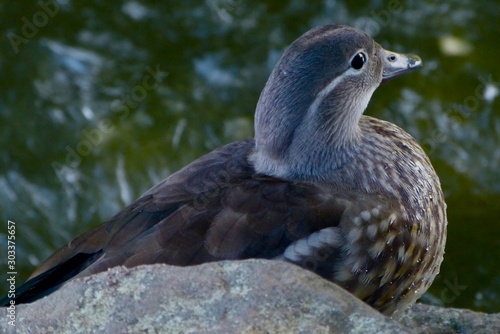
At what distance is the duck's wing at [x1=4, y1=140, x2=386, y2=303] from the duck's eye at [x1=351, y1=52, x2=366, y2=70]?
2.02ft

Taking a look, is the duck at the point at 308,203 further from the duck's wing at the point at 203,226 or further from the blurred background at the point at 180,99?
the blurred background at the point at 180,99

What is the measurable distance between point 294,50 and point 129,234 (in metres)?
1.03

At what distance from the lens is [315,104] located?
13.2 ft

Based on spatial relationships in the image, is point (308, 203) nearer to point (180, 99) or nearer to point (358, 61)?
point (358, 61)

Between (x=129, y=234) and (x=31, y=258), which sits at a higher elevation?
(x=129, y=234)

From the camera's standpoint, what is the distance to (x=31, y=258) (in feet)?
20.7

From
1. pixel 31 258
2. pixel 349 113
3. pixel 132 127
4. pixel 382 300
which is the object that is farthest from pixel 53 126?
pixel 382 300

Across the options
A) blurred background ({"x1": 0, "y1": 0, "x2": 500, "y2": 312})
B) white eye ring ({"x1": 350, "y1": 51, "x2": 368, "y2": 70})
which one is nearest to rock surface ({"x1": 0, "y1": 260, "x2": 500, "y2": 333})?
white eye ring ({"x1": 350, "y1": 51, "x2": 368, "y2": 70})

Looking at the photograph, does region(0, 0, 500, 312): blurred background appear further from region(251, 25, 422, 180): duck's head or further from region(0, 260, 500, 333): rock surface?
region(0, 260, 500, 333): rock surface

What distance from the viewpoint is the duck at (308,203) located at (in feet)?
12.0

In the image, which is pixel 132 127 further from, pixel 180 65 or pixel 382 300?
pixel 382 300

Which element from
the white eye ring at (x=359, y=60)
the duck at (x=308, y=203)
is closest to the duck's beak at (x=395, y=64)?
the duck at (x=308, y=203)

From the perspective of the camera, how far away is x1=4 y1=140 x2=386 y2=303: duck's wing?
3578mm

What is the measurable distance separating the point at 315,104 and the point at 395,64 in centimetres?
62
